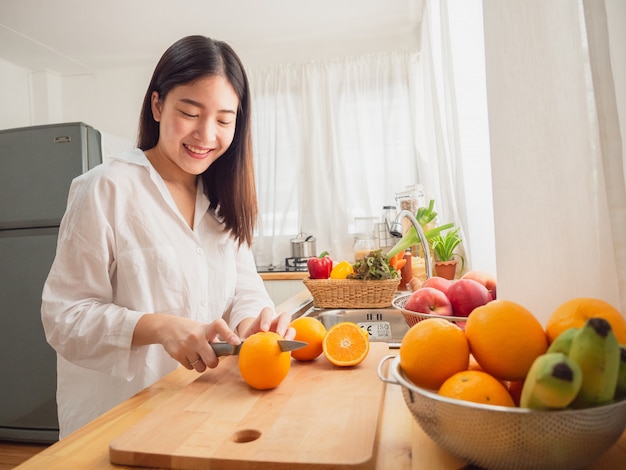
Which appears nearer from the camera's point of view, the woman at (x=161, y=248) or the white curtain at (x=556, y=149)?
the white curtain at (x=556, y=149)

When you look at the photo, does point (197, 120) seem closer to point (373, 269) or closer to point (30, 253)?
point (373, 269)

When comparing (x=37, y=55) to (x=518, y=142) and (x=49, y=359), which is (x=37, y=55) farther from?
(x=518, y=142)

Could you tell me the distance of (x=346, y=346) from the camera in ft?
2.92

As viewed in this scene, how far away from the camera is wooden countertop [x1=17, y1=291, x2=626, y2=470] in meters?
0.52

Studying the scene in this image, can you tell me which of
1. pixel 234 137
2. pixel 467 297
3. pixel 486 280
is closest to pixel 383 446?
pixel 467 297

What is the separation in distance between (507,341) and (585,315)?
8 centimetres

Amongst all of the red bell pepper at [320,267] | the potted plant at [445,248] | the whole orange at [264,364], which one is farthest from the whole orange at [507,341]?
the potted plant at [445,248]

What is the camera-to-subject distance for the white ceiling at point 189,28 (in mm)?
3020

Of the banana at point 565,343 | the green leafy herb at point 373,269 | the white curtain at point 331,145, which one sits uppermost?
the white curtain at point 331,145

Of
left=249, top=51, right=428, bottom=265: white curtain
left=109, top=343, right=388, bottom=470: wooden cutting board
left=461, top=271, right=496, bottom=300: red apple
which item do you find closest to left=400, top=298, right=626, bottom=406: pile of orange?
left=109, top=343, right=388, bottom=470: wooden cutting board

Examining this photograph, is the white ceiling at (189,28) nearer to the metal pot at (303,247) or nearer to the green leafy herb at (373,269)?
the metal pot at (303,247)

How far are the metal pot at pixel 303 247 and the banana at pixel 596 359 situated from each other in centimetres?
314

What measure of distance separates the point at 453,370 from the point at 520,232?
0.81 ft

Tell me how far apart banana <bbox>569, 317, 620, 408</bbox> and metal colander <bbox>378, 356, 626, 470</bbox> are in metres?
0.01
